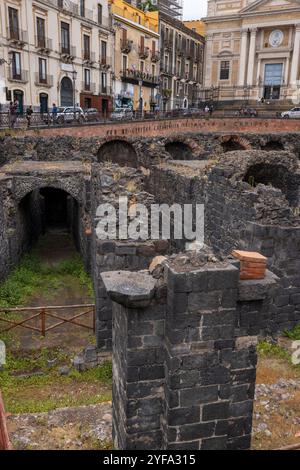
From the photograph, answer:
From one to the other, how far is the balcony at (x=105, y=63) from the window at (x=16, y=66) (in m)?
10.5

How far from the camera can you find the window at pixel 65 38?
117 ft

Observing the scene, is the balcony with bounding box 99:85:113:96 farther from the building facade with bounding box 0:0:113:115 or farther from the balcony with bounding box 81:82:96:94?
the balcony with bounding box 81:82:96:94

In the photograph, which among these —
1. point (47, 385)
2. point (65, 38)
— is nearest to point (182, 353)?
point (47, 385)

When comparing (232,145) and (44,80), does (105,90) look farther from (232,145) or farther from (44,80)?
(232,145)

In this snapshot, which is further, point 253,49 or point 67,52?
point 253,49

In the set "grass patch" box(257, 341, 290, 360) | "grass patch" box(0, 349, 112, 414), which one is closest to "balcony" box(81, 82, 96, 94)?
"grass patch" box(0, 349, 112, 414)

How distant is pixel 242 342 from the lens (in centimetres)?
505

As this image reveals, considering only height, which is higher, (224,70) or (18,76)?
(224,70)

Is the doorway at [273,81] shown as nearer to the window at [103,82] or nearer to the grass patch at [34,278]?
the window at [103,82]

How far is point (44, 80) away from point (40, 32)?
11.2 ft

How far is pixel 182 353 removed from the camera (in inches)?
187

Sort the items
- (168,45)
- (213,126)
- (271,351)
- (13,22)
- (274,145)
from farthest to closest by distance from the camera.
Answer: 1. (168,45)
2. (213,126)
3. (13,22)
4. (274,145)
5. (271,351)

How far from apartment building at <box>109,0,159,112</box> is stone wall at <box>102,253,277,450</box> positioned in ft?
125

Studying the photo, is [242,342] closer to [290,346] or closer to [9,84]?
[290,346]
